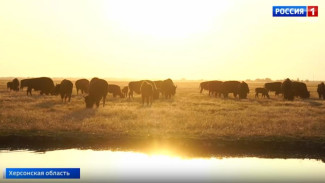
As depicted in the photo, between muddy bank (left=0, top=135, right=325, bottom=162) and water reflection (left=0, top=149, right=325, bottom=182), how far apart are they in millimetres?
779

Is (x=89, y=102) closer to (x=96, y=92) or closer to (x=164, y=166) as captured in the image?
(x=96, y=92)

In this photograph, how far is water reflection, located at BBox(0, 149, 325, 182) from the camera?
12.8m

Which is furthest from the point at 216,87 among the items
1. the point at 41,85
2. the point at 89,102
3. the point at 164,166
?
the point at 164,166

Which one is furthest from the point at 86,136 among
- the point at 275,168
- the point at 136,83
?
the point at 136,83

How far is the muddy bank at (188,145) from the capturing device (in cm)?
1662

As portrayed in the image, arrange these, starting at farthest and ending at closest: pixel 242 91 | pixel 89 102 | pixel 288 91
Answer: pixel 242 91 < pixel 288 91 < pixel 89 102

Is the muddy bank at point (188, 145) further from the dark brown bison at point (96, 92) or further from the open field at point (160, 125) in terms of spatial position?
the dark brown bison at point (96, 92)

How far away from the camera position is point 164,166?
1432 centimetres

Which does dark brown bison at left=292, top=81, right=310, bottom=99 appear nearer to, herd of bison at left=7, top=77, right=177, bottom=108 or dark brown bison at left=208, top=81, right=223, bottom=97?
dark brown bison at left=208, top=81, right=223, bottom=97

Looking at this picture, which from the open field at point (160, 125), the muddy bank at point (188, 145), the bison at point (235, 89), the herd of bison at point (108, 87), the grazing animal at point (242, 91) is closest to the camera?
Answer: the muddy bank at point (188, 145)

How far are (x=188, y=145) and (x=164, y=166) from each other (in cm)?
347

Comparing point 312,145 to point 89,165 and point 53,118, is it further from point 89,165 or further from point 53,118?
point 53,118

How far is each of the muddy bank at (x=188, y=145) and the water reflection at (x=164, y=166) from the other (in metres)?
0.78

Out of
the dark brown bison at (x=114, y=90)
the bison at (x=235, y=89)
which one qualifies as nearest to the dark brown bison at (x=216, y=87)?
the bison at (x=235, y=89)
